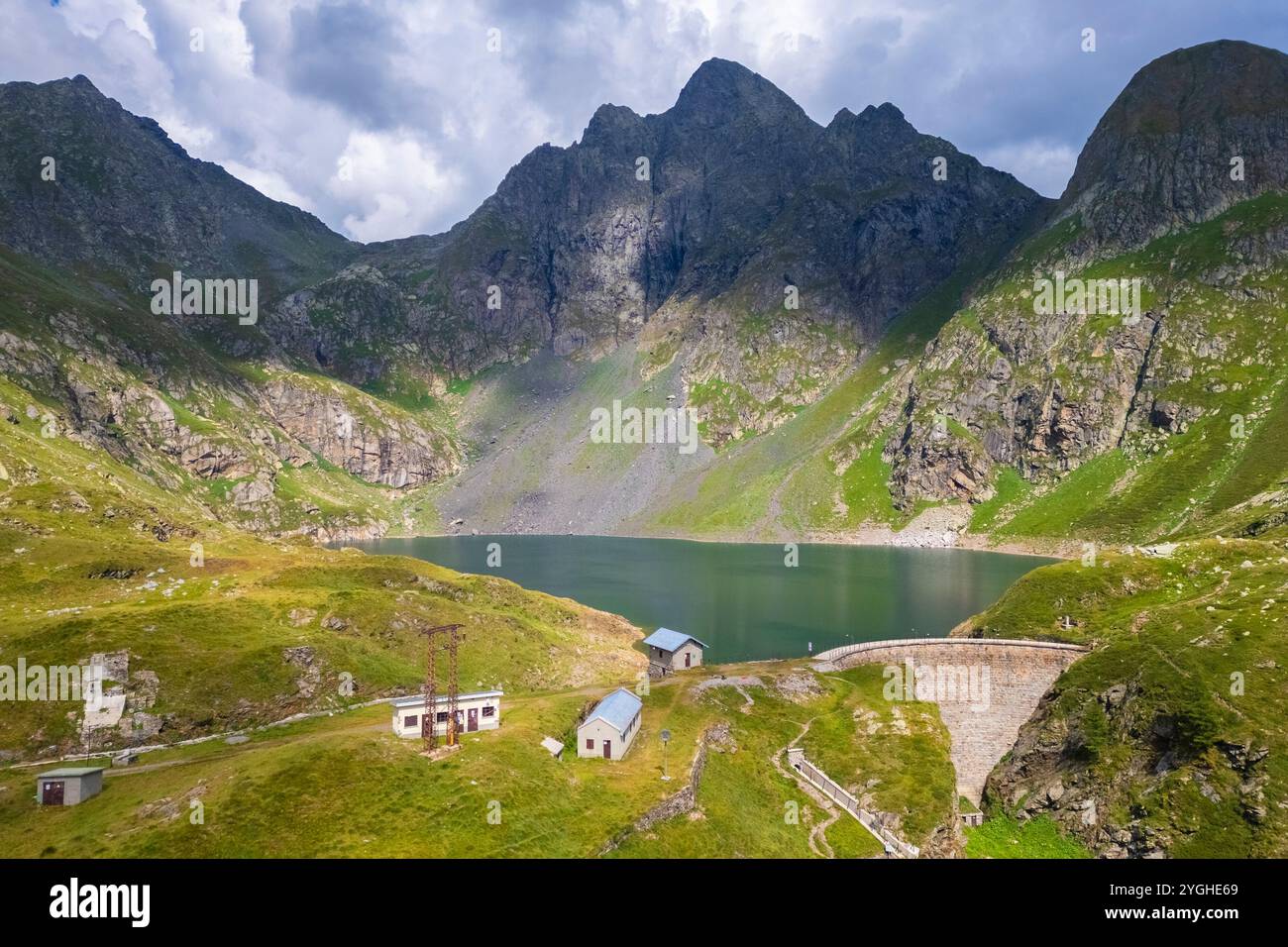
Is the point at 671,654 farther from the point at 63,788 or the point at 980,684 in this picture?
the point at 63,788

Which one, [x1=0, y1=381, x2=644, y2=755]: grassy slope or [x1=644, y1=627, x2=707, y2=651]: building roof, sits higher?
[x1=0, y1=381, x2=644, y2=755]: grassy slope

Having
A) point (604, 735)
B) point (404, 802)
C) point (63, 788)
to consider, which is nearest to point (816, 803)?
point (604, 735)

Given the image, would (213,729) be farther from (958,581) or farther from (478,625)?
(958,581)

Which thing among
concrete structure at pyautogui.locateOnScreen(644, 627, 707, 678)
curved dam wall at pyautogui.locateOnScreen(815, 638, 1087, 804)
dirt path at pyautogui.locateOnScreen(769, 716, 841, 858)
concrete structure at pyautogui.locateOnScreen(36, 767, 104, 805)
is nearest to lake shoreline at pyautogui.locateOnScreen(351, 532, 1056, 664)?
concrete structure at pyautogui.locateOnScreen(644, 627, 707, 678)

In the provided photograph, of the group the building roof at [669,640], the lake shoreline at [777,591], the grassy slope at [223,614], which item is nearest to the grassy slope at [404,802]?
the grassy slope at [223,614]

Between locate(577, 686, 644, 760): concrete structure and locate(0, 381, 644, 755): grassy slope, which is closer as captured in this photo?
locate(577, 686, 644, 760): concrete structure

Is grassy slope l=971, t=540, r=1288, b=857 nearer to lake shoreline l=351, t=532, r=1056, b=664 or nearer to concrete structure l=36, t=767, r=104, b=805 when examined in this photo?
lake shoreline l=351, t=532, r=1056, b=664

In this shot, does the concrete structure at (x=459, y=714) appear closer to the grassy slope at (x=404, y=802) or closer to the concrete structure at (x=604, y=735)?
the grassy slope at (x=404, y=802)
